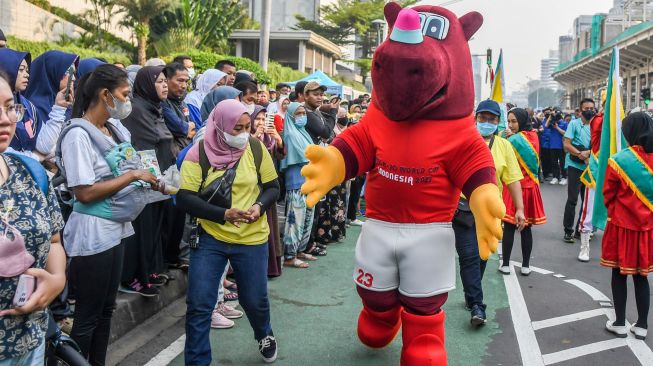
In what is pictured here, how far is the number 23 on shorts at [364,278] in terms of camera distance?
389 centimetres

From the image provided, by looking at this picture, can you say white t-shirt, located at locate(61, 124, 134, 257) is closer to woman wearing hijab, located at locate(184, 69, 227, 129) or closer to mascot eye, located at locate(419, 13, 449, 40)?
mascot eye, located at locate(419, 13, 449, 40)

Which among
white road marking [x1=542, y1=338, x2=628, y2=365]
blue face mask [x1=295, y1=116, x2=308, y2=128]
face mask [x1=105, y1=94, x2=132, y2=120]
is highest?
blue face mask [x1=295, y1=116, x2=308, y2=128]

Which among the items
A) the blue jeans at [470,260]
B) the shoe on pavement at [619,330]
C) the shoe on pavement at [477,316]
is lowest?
the shoe on pavement at [619,330]

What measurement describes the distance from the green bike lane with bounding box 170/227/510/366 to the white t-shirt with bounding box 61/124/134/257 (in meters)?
1.15

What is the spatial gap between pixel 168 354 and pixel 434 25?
274 cm

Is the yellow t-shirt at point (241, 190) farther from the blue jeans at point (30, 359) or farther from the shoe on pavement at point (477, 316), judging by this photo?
the shoe on pavement at point (477, 316)

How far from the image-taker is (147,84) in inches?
195

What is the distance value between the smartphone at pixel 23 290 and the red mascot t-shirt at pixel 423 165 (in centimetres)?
210

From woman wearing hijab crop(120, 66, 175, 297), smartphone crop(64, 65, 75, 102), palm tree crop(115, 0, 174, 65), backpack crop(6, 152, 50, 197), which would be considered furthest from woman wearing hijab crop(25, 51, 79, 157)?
palm tree crop(115, 0, 174, 65)

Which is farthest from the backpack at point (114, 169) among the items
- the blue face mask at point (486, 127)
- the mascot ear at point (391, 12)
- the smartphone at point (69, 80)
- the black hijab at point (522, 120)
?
the black hijab at point (522, 120)

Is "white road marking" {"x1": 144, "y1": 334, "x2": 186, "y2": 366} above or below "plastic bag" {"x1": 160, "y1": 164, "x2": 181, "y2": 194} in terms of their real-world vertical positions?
below

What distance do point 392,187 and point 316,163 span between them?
48 cm

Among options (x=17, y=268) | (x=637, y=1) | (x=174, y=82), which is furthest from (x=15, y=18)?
(x=637, y=1)

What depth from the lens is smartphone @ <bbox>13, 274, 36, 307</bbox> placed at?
86.0 inches
